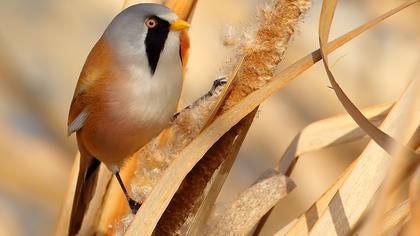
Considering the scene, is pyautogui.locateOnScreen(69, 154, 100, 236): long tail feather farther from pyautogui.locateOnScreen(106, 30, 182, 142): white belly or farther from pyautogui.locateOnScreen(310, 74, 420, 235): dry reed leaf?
pyautogui.locateOnScreen(310, 74, 420, 235): dry reed leaf

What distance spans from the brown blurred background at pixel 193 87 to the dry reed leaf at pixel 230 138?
1.20m

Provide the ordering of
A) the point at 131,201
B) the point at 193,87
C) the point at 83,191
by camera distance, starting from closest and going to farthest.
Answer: the point at 131,201
the point at 83,191
the point at 193,87

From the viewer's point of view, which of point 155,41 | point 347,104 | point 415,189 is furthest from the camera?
point 155,41

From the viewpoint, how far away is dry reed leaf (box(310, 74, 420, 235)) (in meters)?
1.02

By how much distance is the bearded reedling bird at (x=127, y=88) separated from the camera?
55.0 inches

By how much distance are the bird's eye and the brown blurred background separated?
85 cm

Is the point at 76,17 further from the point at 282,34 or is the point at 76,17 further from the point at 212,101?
the point at 282,34

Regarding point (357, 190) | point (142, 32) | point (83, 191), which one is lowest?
point (83, 191)

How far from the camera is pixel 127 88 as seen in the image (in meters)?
1.45

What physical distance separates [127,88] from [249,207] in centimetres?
43

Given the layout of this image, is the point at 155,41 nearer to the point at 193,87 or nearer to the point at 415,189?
the point at 415,189

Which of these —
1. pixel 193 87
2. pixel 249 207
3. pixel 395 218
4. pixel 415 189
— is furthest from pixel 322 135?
pixel 193 87

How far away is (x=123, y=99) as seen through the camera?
1.46m

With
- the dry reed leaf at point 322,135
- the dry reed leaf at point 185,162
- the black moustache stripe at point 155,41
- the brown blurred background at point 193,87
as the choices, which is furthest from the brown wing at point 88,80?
the brown blurred background at point 193,87
